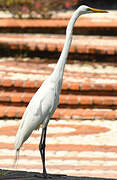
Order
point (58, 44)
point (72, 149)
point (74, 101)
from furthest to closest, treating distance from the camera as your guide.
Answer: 1. point (58, 44)
2. point (74, 101)
3. point (72, 149)

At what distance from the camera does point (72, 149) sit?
21.6 feet

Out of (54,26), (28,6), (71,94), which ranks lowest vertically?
(28,6)

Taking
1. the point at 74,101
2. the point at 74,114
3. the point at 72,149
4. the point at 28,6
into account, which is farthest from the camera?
the point at 28,6

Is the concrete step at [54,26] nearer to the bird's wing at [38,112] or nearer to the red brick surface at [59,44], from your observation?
the red brick surface at [59,44]

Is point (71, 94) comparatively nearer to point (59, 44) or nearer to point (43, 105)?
point (59, 44)

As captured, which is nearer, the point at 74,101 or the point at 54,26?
the point at 74,101

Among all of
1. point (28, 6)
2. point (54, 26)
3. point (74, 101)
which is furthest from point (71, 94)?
point (28, 6)

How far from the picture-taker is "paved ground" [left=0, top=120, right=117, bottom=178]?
5.55m

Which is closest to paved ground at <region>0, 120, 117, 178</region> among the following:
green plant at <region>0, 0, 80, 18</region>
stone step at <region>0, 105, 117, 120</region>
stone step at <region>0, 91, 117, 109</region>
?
stone step at <region>0, 105, 117, 120</region>

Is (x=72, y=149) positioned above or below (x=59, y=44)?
above

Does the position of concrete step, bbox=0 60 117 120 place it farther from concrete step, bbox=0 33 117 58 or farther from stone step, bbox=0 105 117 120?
concrete step, bbox=0 33 117 58

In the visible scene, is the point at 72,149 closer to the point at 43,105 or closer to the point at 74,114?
the point at 74,114

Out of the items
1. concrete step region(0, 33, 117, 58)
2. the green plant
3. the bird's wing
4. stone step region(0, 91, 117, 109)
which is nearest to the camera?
the bird's wing

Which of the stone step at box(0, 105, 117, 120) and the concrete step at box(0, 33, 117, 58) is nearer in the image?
the stone step at box(0, 105, 117, 120)
